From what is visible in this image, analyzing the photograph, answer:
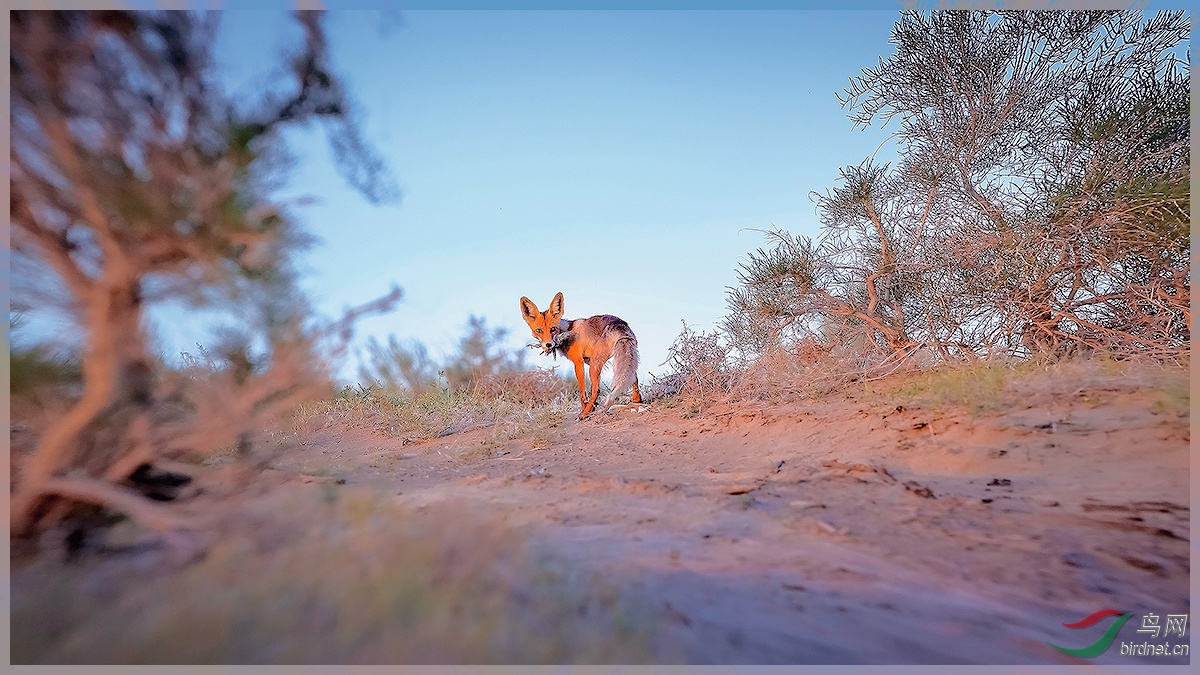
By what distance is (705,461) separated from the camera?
5.01 metres

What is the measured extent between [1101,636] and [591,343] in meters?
7.51

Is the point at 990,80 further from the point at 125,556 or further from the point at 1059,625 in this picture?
the point at 125,556

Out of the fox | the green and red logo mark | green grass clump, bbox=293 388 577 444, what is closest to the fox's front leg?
the fox

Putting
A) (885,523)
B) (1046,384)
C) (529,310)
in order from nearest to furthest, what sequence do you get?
1. (885,523)
2. (1046,384)
3. (529,310)

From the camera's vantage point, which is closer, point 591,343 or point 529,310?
point 591,343

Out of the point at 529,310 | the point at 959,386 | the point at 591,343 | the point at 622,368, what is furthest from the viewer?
the point at 529,310

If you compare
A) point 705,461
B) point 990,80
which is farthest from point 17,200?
point 990,80

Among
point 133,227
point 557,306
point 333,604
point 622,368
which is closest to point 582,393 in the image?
point 622,368

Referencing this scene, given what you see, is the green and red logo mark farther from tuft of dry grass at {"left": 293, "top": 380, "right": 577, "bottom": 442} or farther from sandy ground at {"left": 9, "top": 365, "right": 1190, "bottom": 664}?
tuft of dry grass at {"left": 293, "top": 380, "right": 577, "bottom": 442}

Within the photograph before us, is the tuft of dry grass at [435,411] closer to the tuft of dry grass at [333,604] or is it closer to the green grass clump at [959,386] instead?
the green grass clump at [959,386]

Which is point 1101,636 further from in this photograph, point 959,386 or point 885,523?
point 959,386

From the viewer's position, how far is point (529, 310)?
914 centimetres

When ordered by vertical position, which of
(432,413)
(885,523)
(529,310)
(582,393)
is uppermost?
(529,310)

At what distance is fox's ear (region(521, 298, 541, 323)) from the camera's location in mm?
9070
